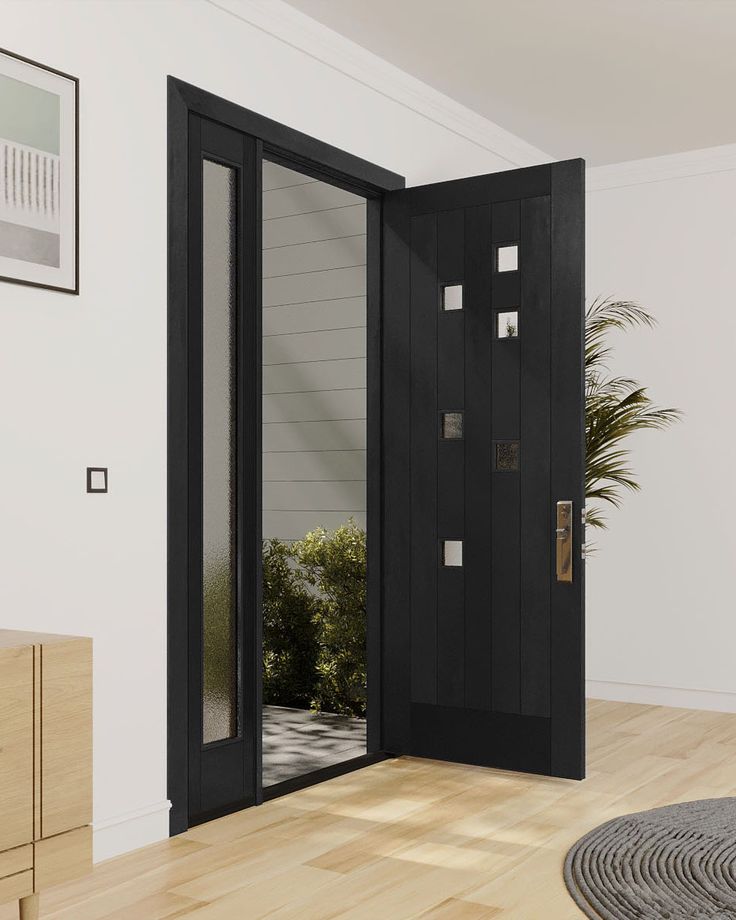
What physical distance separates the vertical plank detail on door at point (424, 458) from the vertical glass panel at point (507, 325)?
26cm

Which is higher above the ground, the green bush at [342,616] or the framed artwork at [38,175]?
the framed artwork at [38,175]

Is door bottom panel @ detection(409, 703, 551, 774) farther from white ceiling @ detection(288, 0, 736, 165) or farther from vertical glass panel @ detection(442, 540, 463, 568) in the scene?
white ceiling @ detection(288, 0, 736, 165)

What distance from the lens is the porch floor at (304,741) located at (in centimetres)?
411

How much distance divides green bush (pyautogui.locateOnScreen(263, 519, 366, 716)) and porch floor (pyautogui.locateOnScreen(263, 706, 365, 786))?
0.35 ft

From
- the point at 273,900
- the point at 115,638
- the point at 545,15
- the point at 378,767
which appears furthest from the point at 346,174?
the point at 273,900

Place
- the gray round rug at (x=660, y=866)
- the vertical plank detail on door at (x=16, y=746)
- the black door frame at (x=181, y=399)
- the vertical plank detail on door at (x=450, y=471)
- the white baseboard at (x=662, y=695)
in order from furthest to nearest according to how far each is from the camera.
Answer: the white baseboard at (x=662, y=695) → the vertical plank detail on door at (x=450, y=471) → the black door frame at (x=181, y=399) → the gray round rug at (x=660, y=866) → the vertical plank detail on door at (x=16, y=746)

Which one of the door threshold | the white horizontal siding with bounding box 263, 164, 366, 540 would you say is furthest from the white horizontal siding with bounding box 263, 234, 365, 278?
the door threshold

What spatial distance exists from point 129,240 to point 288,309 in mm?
2184

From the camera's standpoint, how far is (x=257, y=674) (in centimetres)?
360

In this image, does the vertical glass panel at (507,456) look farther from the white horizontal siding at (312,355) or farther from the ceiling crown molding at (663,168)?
the ceiling crown molding at (663,168)

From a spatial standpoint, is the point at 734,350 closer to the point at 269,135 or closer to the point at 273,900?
the point at 269,135

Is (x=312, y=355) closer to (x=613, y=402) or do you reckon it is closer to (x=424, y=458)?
(x=424, y=458)

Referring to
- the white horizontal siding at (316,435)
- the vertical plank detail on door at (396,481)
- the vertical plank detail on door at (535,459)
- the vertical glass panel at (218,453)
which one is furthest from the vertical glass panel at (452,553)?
the white horizontal siding at (316,435)

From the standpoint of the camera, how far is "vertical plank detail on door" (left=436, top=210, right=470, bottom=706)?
408cm
